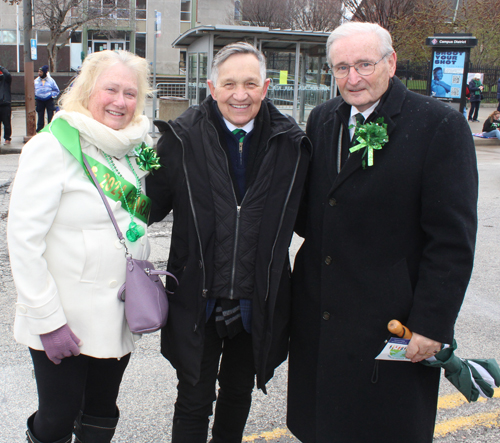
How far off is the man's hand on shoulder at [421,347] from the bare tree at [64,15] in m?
29.2

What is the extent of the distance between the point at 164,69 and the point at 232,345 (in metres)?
38.4

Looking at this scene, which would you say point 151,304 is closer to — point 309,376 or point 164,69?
point 309,376

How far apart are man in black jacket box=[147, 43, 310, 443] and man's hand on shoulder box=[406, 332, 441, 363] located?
0.58 metres

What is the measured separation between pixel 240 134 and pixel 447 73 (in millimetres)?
12760

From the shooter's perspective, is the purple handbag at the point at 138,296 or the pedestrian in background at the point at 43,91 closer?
the purple handbag at the point at 138,296

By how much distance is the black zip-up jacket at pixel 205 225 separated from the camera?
220cm

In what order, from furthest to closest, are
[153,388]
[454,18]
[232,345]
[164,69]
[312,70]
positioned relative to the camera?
[164,69] < [454,18] < [312,70] < [153,388] < [232,345]

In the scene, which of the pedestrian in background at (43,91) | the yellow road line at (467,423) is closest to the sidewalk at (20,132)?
the pedestrian in background at (43,91)

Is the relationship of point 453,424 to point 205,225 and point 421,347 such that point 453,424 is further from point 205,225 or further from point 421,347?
point 205,225

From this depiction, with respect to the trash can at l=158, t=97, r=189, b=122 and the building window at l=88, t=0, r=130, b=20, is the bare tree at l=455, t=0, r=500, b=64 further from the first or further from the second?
the building window at l=88, t=0, r=130, b=20

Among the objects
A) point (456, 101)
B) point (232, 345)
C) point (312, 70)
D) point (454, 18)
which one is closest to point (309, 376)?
point (232, 345)

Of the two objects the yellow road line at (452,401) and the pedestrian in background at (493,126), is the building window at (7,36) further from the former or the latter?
the yellow road line at (452,401)

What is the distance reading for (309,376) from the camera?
238cm

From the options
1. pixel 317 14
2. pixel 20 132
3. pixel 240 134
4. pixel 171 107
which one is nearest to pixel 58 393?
pixel 240 134
